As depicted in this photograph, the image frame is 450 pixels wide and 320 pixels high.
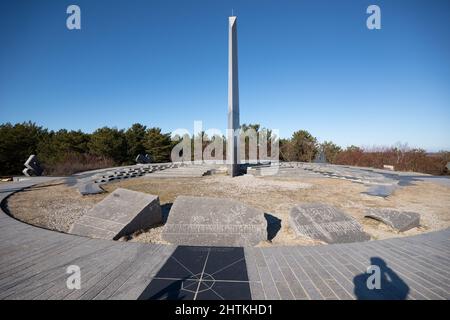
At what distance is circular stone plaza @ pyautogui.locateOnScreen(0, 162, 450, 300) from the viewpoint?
123 inches

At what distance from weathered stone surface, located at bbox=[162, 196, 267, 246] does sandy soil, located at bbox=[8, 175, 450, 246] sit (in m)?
0.39

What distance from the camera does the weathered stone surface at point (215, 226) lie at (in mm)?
4824

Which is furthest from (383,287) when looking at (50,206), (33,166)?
(33,166)

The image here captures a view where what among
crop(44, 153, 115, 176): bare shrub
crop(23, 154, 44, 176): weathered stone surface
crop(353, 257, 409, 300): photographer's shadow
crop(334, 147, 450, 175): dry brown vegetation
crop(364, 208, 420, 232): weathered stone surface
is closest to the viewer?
crop(353, 257, 409, 300): photographer's shadow

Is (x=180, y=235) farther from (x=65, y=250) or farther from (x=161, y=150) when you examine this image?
(x=161, y=150)

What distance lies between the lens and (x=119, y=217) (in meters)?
5.40

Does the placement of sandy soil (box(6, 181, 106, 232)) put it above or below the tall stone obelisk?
below

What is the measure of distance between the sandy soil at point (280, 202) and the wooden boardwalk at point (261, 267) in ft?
2.70

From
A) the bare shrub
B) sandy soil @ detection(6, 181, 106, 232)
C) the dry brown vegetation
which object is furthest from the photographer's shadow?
the dry brown vegetation

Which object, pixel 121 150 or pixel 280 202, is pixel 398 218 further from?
pixel 121 150

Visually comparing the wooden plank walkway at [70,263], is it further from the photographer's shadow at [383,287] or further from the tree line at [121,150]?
the tree line at [121,150]

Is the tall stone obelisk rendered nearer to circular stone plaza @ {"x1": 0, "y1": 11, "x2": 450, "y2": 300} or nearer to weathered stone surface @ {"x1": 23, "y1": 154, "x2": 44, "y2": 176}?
circular stone plaza @ {"x1": 0, "y1": 11, "x2": 450, "y2": 300}

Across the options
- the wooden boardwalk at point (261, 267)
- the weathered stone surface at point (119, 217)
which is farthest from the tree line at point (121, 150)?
the wooden boardwalk at point (261, 267)
